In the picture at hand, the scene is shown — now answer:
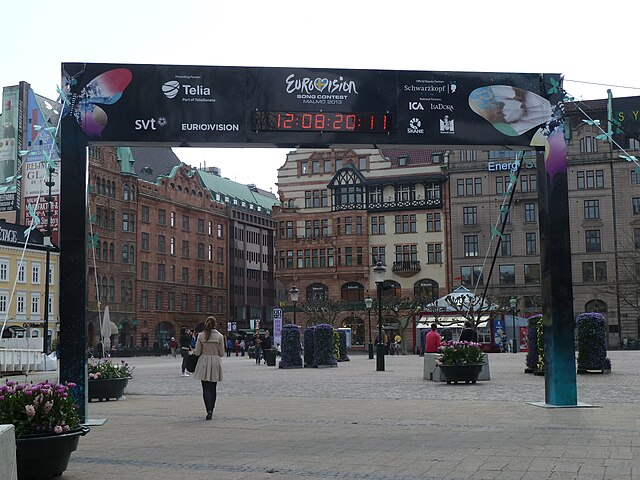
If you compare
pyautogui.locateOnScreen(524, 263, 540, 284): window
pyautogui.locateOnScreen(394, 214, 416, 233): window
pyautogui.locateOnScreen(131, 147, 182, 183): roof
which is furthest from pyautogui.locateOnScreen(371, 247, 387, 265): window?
pyautogui.locateOnScreen(131, 147, 182, 183): roof

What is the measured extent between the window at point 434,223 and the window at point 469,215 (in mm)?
2400

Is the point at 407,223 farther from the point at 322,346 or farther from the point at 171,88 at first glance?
the point at 171,88

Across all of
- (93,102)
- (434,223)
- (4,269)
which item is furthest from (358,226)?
(93,102)

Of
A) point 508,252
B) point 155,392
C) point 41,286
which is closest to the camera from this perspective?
point 155,392

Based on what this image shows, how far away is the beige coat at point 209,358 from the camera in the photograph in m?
13.4

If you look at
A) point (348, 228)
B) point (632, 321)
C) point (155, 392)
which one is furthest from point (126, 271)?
point (155, 392)

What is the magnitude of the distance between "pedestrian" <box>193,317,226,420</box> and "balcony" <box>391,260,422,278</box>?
6469 centimetres

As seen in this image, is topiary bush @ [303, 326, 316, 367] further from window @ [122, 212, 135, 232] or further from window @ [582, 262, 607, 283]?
window @ [122, 212, 135, 232]

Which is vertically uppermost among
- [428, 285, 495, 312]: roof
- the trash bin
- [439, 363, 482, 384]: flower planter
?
[428, 285, 495, 312]: roof

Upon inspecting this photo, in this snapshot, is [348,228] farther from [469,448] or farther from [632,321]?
[469,448]

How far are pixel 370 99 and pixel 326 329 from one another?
2074cm

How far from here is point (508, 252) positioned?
76.1m

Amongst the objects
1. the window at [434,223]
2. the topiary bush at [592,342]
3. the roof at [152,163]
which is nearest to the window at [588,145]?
the window at [434,223]

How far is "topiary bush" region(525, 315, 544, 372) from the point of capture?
2447cm
